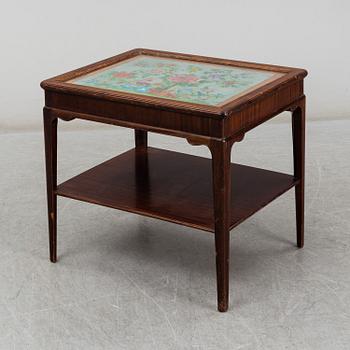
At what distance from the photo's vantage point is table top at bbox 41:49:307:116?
350cm

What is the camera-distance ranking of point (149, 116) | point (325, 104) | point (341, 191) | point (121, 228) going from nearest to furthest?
point (149, 116) < point (121, 228) < point (341, 191) < point (325, 104)

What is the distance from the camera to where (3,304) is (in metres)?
3.67

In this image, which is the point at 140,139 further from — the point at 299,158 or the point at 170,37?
the point at 170,37

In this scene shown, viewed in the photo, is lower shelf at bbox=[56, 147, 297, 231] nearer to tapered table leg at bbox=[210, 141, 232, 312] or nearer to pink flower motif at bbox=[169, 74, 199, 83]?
tapered table leg at bbox=[210, 141, 232, 312]

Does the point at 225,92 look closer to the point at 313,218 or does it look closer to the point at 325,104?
the point at 313,218

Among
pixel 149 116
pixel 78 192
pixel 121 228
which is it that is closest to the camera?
pixel 149 116

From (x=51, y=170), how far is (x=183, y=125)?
0.60 metres

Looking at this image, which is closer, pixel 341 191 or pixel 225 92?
pixel 225 92

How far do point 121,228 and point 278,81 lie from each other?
3.18ft

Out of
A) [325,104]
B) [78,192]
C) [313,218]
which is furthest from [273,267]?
[325,104]

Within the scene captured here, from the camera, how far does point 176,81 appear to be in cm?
376

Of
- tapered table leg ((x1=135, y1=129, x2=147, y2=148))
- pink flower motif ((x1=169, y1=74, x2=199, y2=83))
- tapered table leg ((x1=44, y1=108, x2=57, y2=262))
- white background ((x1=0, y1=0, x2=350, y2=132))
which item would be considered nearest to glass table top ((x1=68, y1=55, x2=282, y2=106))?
pink flower motif ((x1=169, y1=74, x2=199, y2=83))

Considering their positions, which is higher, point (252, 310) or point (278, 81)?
point (278, 81)

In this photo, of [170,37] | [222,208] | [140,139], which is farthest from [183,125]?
[170,37]
